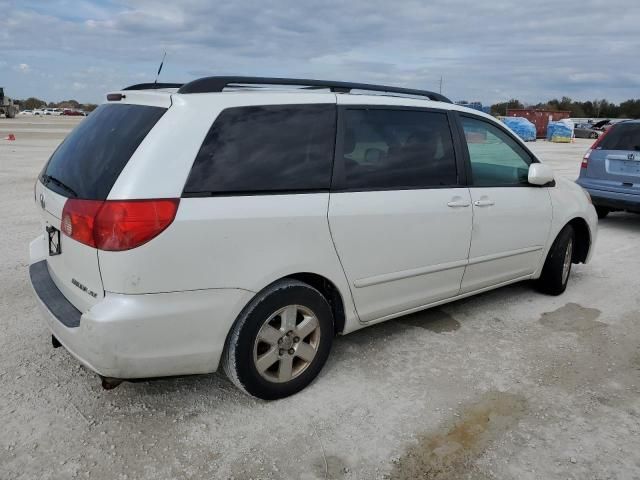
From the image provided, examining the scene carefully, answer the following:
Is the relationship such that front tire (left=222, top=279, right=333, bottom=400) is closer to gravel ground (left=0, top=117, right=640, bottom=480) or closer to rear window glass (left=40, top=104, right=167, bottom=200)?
gravel ground (left=0, top=117, right=640, bottom=480)

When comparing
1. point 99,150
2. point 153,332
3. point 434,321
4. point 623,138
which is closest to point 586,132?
point 623,138

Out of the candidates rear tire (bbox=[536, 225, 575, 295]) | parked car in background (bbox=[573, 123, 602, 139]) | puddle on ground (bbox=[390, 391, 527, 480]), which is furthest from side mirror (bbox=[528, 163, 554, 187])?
parked car in background (bbox=[573, 123, 602, 139])

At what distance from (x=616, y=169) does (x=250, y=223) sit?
7015 mm

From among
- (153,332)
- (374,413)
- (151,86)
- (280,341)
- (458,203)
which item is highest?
(151,86)

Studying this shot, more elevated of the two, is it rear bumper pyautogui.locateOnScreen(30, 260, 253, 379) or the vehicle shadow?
rear bumper pyautogui.locateOnScreen(30, 260, 253, 379)

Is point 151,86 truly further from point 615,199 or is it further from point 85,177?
point 615,199

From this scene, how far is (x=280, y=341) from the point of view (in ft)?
10.1

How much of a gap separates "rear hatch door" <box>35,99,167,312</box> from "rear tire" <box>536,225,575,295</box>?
367cm

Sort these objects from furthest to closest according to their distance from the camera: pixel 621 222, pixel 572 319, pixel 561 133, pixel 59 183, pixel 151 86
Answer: pixel 561 133, pixel 621 222, pixel 572 319, pixel 151 86, pixel 59 183

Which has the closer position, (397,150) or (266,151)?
(266,151)

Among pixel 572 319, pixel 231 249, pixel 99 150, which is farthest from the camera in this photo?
pixel 572 319

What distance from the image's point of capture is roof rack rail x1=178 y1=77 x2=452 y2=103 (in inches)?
115

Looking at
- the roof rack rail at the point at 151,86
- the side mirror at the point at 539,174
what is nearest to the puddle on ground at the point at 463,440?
the side mirror at the point at 539,174

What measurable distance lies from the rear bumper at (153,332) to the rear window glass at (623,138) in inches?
283
